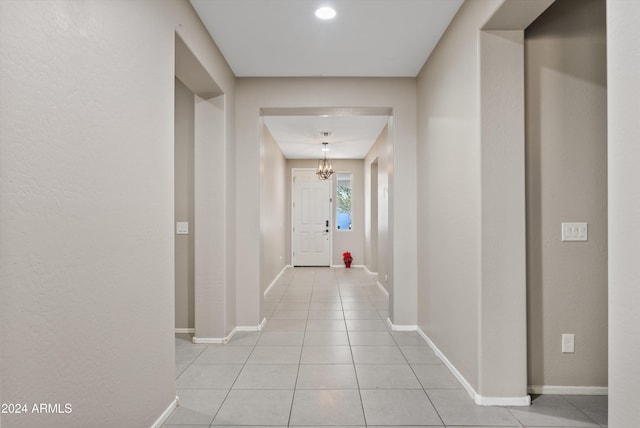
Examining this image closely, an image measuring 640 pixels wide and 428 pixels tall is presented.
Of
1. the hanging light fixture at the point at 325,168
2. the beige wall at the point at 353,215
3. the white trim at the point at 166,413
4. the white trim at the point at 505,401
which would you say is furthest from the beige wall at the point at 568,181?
the beige wall at the point at 353,215

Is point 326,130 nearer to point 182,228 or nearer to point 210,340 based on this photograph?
point 182,228

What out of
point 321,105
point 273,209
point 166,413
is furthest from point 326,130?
point 166,413

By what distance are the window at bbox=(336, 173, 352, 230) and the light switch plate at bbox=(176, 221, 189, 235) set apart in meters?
5.65

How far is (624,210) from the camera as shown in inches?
47.6

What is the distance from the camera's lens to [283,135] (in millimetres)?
6508

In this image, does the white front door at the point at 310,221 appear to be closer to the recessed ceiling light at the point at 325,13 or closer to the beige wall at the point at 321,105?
the beige wall at the point at 321,105

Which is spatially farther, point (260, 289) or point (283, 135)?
point (283, 135)

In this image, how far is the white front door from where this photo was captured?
914 centimetres

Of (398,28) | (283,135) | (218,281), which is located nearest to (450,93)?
(398,28)

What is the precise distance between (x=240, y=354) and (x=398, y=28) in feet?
9.78

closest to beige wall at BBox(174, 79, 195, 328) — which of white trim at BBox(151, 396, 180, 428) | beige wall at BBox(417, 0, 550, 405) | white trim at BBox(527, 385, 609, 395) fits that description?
white trim at BBox(151, 396, 180, 428)

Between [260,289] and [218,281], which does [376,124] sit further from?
[218,281]

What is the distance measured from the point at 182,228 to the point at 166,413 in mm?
2086

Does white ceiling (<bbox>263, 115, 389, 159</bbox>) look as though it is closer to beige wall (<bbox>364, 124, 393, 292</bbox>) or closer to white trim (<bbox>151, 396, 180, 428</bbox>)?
beige wall (<bbox>364, 124, 393, 292</bbox>)
